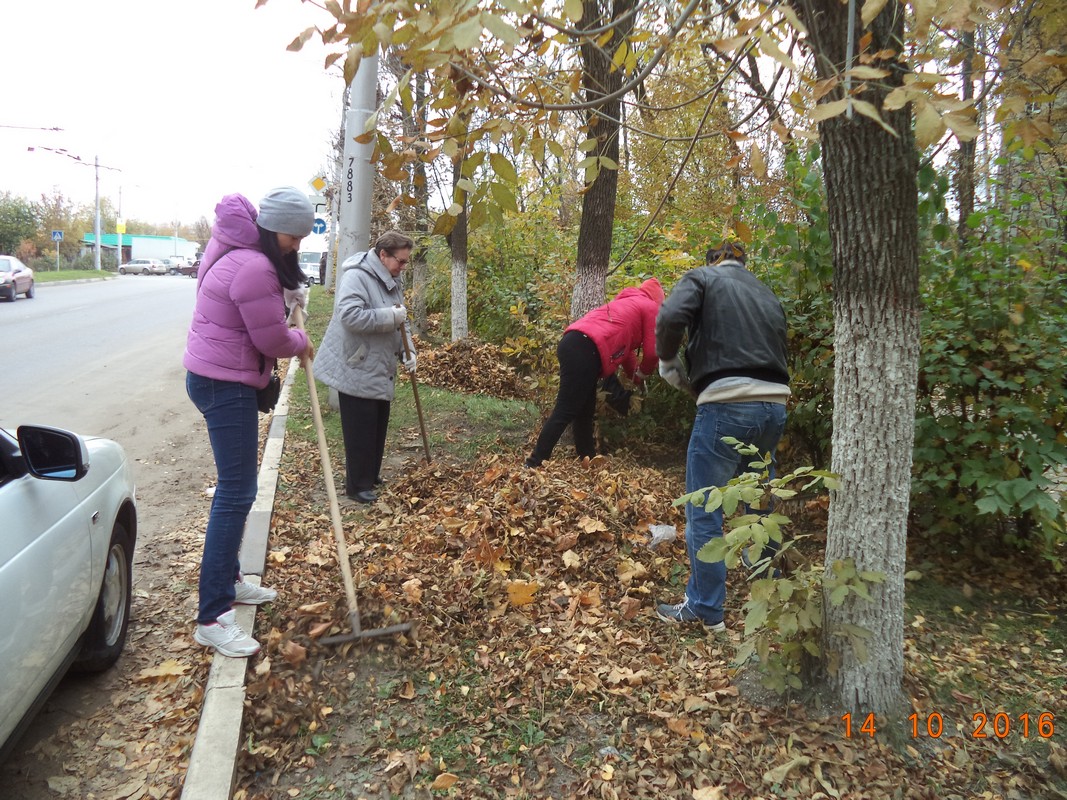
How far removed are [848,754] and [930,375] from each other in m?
2.10

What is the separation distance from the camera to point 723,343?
3.58m

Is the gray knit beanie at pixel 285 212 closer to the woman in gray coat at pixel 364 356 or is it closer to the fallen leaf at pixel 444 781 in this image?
the woman in gray coat at pixel 364 356

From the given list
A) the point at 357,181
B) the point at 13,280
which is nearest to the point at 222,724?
the point at 357,181

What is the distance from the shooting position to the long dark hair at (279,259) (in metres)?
3.34

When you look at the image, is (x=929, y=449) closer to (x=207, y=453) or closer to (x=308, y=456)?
(x=308, y=456)

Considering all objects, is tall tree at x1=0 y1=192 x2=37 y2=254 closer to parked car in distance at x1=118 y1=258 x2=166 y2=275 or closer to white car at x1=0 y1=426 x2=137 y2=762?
parked car in distance at x1=118 y1=258 x2=166 y2=275

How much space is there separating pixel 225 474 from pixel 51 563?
0.94 m

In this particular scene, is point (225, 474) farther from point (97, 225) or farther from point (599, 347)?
point (97, 225)

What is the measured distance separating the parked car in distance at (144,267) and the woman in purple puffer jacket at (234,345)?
67137 mm

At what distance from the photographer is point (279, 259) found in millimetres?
3375

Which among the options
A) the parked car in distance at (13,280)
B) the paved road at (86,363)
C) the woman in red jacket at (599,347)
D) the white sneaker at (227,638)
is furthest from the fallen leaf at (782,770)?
the parked car in distance at (13,280)

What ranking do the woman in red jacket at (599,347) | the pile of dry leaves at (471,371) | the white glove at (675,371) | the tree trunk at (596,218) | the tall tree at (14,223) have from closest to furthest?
1. the white glove at (675,371)
2. the woman in red jacket at (599,347)
3. the tree trunk at (596,218)
4. the pile of dry leaves at (471,371)
5. the tall tree at (14,223)

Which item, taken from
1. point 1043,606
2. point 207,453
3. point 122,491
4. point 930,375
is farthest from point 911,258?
point 207,453
